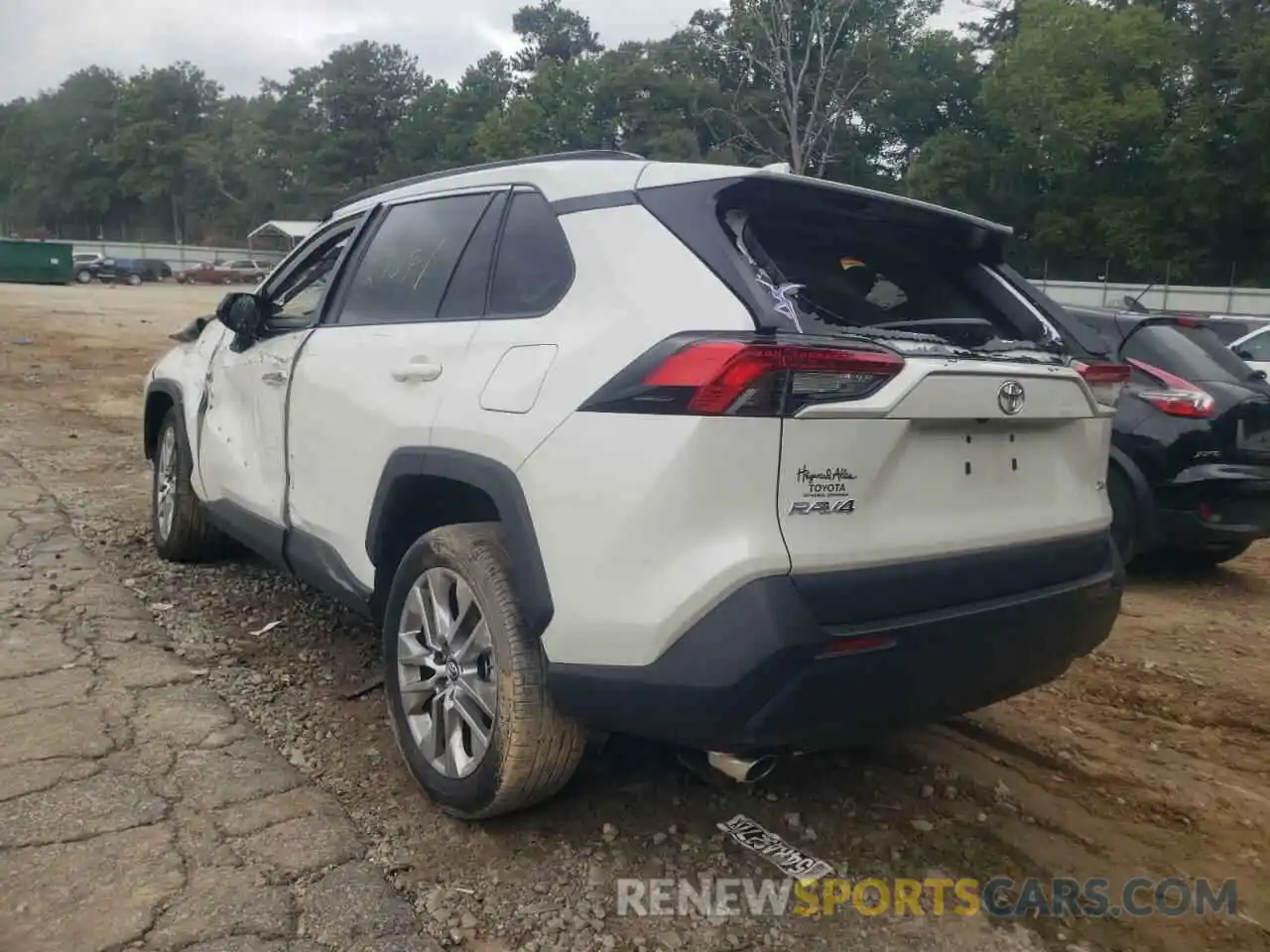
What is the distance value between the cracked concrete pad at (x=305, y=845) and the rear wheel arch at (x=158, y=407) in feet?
8.65

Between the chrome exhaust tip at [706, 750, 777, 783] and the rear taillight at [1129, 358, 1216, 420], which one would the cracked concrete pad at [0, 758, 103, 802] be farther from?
the rear taillight at [1129, 358, 1216, 420]

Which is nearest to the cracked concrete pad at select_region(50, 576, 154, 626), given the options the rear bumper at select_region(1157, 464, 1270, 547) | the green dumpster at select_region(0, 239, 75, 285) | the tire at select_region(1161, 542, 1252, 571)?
the rear bumper at select_region(1157, 464, 1270, 547)

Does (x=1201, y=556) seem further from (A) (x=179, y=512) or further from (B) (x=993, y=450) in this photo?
(A) (x=179, y=512)

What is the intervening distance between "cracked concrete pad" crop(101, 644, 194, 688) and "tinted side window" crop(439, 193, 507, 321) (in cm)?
180

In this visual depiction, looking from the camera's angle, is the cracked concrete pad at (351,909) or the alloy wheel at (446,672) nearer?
the cracked concrete pad at (351,909)

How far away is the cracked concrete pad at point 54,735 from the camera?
3246 mm

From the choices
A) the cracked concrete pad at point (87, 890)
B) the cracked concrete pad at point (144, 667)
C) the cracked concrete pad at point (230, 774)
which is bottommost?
the cracked concrete pad at point (87, 890)

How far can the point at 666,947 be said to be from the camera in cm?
246

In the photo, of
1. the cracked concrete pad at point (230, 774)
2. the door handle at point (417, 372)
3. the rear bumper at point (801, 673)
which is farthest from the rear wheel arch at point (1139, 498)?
the cracked concrete pad at point (230, 774)

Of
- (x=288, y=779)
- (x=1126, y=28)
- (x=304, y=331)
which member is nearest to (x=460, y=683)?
(x=288, y=779)

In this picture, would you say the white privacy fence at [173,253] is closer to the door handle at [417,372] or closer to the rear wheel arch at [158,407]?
the rear wheel arch at [158,407]

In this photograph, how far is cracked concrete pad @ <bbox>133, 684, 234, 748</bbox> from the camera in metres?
3.41

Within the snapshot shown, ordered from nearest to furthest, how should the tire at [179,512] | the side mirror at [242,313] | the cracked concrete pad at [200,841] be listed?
the cracked concrete pad at [200,841] → the side mirror at [242,313] → the tire at [179,512]

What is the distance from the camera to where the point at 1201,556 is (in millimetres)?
6395
